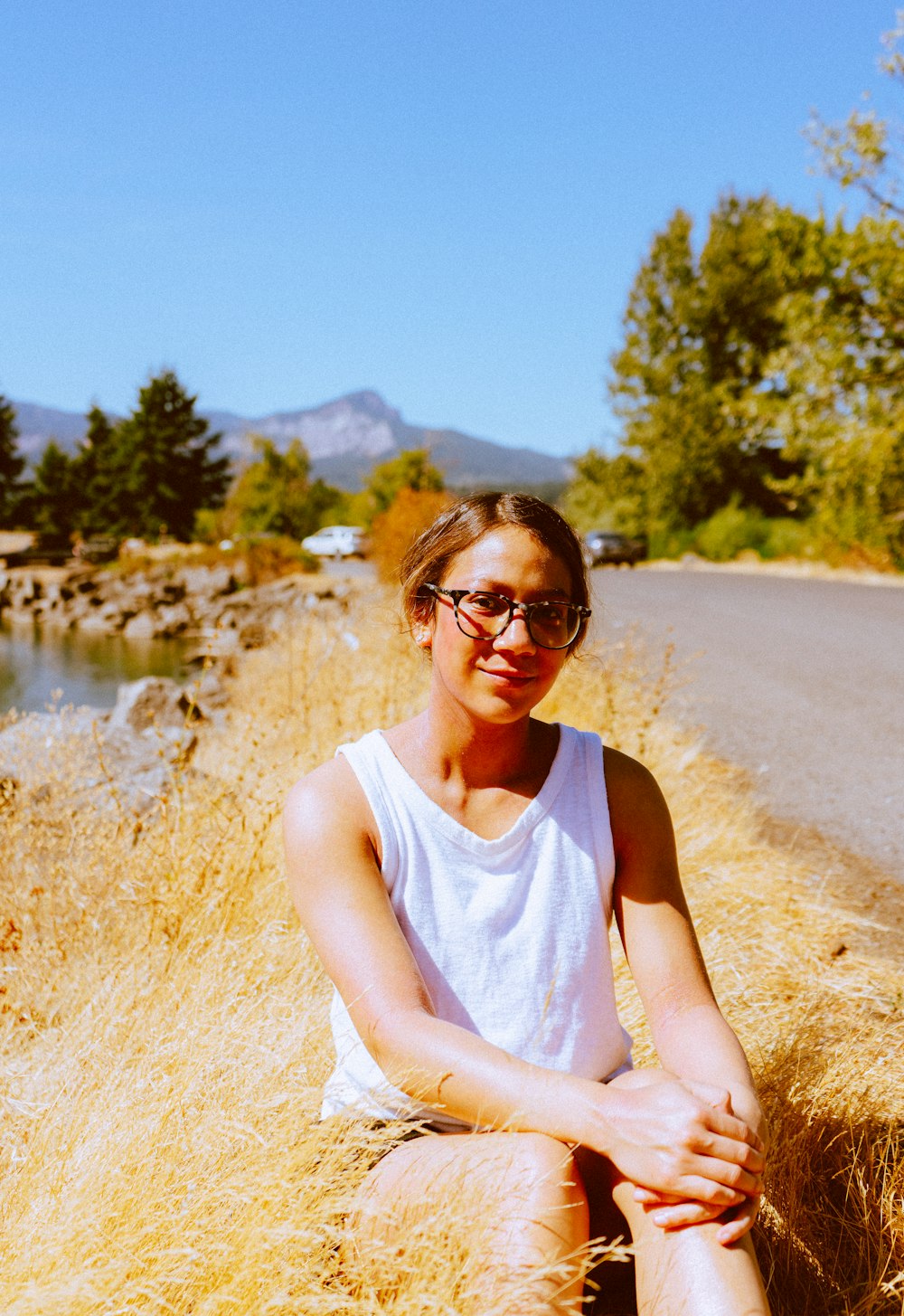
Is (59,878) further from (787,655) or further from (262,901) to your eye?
(787,655)

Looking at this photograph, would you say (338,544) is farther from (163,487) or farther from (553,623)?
(553,623)

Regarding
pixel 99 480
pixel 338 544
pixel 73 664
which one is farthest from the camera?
pixel 99 480

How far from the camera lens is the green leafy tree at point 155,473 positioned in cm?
4947

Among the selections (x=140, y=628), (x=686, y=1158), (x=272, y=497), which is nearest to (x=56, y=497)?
(x=272, y=497)

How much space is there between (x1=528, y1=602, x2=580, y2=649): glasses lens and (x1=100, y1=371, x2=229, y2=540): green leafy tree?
159 ft

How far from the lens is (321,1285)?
1.83m

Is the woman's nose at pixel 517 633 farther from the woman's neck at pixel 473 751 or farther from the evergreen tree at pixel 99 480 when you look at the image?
the evergreen tree at pixel 99 480

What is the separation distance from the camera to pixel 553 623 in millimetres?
2123

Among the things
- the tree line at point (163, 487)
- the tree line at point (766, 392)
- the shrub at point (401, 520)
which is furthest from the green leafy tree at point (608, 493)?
the shrub at point (401, 520)

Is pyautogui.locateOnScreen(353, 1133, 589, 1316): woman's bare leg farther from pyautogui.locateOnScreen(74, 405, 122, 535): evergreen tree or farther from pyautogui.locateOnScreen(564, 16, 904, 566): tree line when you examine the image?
pyautogui.locateOnScreen(74, 405, 122, 535): evergreen tree

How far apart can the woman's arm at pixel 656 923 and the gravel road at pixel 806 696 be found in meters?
0.62

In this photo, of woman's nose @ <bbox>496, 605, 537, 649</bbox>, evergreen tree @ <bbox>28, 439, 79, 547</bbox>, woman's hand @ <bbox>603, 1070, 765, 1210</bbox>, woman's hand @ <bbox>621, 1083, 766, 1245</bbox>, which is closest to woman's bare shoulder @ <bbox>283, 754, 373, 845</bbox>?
woman's nose @ <bbox>496, 605, 537, 649</bbox>

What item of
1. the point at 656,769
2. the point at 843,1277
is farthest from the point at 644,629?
the point at 843,1277

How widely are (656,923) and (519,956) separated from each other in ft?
0.99
